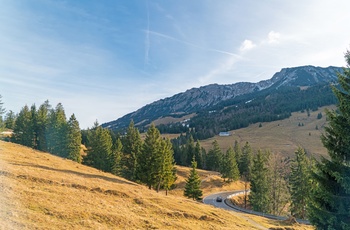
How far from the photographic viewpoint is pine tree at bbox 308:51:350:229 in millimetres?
14219

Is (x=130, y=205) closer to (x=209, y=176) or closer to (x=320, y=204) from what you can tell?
(x=320, y=204)

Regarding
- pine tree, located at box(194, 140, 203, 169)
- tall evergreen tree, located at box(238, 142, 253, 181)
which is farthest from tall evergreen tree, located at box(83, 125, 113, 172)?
tall evergreen tree, located at box(238, 142, 253, 181)

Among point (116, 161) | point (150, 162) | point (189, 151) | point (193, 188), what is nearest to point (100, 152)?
point (116, 161)

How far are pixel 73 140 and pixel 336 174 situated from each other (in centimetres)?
7102

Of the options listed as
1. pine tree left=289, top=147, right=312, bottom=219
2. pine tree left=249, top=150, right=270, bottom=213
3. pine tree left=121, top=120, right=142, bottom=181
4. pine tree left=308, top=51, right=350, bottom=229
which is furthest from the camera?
pine tree left=121, top=120, right=142, bottom=181

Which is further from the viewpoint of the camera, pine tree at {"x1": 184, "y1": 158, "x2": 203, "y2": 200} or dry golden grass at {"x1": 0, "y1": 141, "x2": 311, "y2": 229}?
pine tree at {"x1": 184, "y1": 158, "x2": 203, "y2": 200}

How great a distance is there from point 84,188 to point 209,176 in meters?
73.2

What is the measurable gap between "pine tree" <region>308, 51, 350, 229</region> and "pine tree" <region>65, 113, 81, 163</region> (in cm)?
6846

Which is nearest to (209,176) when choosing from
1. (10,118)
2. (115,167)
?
(115,167)

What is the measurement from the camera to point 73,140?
73750 millimetres

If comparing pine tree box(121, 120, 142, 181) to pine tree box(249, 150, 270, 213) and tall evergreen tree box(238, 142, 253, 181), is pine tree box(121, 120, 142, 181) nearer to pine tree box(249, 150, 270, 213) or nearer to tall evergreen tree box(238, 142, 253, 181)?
pine tree box(249, 150, 270, 213)

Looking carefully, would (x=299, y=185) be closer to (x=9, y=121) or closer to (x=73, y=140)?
(x=73, y=140)

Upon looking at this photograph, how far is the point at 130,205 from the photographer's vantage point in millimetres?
25453

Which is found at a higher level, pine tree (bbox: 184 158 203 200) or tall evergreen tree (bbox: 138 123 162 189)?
tall evergreen tree (bbox: 138 123 162 189)
